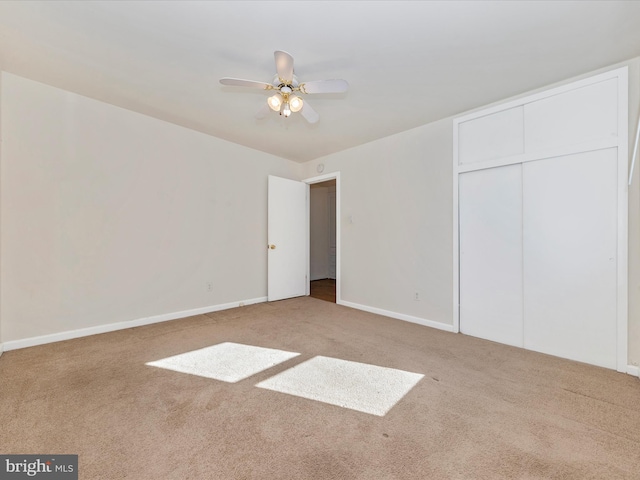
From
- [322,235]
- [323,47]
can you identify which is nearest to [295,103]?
[323,47]

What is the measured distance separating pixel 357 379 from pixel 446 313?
1.78 metres

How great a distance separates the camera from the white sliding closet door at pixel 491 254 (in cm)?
296

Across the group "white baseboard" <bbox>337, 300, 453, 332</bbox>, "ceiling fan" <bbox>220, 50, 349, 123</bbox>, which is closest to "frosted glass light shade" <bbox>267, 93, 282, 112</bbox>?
"ceiling fan" <bbox>220, 50, 349, 123</bbox>

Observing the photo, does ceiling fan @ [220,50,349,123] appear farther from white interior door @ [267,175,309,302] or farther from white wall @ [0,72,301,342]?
white interior door @ [267,175,309,302]

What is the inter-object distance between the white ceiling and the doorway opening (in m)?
4.39

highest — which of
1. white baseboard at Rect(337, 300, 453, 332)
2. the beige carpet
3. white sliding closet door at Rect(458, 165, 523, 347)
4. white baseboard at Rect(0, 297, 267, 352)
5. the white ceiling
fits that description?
the white ceiling

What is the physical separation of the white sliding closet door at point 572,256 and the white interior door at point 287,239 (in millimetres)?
3531

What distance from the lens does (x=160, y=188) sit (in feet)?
12.3

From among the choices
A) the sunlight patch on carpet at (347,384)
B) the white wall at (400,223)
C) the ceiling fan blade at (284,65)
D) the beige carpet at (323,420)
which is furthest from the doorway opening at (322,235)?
the ceiling fan blade at (284,65)

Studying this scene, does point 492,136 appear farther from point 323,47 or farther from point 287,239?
point 287,239

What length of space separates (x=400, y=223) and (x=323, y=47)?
2.45m

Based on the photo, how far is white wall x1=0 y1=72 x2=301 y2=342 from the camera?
2811 mm

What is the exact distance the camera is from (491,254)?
10.3ft

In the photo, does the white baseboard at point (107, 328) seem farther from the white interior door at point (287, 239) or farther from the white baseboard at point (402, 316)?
the white baseboard at point (402, 316)
